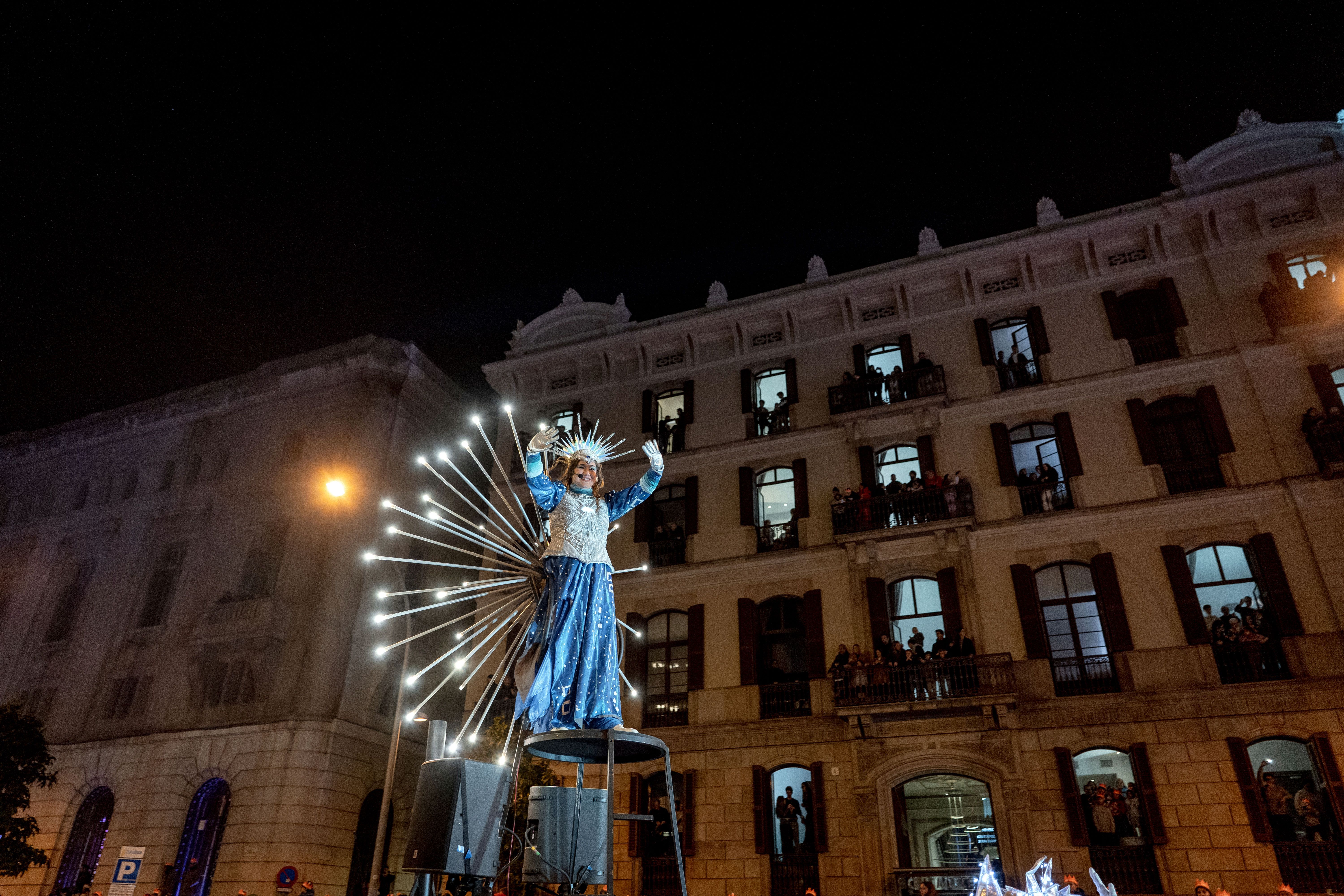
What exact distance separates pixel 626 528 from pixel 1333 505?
17.3m

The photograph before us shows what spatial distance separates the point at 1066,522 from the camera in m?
20.5

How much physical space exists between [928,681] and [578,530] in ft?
45.4

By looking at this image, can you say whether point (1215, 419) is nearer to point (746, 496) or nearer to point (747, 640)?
point (746, 496)

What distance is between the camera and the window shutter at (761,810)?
1984 cm

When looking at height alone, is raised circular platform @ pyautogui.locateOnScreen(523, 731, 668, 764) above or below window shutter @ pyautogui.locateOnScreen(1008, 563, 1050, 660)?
below

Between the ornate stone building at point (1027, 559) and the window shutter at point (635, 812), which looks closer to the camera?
the ornate stone building at point (1027, 559)

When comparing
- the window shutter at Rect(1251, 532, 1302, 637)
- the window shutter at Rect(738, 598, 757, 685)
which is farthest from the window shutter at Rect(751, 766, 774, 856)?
the window shutter at Rect(1251, 532, 1302, 637)

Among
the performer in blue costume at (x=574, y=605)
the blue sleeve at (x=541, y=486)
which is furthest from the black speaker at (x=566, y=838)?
the blue sleeve at (x=541, y=486)

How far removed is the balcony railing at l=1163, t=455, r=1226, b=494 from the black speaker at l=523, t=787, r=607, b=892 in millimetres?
18258

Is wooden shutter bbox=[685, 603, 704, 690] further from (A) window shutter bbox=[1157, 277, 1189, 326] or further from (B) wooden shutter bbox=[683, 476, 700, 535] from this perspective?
(A) window shutter bbox=[1157, 277, 1189, 326]

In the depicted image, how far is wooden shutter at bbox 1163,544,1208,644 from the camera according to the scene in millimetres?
18406

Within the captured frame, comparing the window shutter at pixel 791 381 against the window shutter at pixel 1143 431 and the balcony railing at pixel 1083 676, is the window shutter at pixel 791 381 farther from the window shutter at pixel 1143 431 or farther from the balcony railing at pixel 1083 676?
the balcony railing at pixel 1083 676

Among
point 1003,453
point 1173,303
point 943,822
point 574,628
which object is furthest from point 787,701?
point 574,628

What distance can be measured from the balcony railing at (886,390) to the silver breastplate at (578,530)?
1635 centimetres
